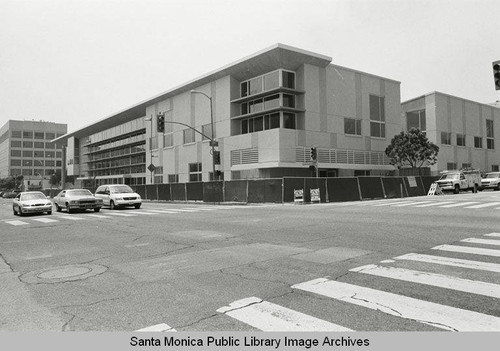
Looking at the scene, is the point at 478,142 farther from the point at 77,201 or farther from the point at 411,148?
the point at 77,201

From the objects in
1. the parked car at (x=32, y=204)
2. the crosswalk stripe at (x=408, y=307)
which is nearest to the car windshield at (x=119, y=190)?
the parked car at (x=32, y=204)

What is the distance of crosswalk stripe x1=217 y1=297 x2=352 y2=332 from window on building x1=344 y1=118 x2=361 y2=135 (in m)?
40.7

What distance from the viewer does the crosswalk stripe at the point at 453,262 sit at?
6316 mm

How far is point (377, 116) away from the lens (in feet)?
153

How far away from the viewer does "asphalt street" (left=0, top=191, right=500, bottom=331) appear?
4148mm

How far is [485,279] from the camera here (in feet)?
18.4

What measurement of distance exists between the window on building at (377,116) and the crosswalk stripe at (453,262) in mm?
40664

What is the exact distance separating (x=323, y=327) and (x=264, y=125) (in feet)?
123

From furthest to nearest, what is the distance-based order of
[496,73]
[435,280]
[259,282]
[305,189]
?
1. [305,189]
2. [496,73]
3. [259,282]
4. [435,280]

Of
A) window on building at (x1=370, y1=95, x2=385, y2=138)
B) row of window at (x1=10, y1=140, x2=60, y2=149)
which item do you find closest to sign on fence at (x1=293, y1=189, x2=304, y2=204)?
window on building at (x1=370, y1=95, x2=385, y2=138)

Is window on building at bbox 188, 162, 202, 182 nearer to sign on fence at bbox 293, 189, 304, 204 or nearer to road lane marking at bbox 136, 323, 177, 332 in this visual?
sign on fence at bbox 293, 189, 304, 204

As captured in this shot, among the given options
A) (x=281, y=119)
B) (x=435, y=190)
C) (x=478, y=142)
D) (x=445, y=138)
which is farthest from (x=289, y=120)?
(x=478, y=142)

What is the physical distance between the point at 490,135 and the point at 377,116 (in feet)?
91.8

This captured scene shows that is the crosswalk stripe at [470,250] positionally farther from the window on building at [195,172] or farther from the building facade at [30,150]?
the building facade at [30,150]
